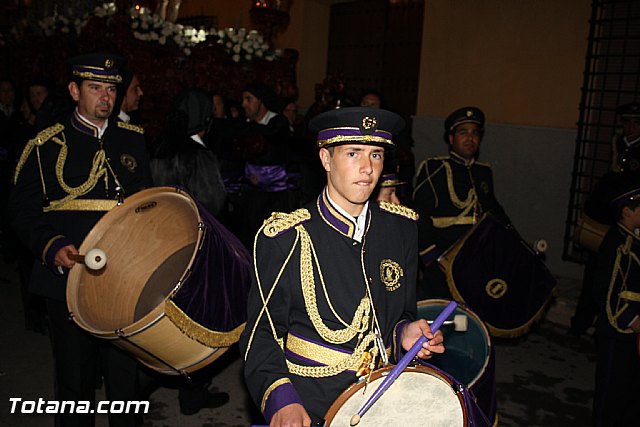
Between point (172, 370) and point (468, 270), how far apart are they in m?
2.53

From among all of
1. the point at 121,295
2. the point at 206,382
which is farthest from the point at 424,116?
the point at 121,295

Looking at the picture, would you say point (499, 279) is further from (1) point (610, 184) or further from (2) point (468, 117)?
(1) point (610, 184)

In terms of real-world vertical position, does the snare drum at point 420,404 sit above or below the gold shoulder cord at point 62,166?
below

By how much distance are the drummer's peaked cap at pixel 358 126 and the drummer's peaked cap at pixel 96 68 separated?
1819mm

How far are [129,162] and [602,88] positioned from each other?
6.00 meters

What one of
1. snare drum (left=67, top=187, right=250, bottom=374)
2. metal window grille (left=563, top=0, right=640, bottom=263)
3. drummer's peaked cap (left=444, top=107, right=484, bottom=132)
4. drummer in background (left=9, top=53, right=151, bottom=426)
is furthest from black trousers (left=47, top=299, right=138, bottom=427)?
metal window grille (left=563, top=0, right=640, bottom=263)

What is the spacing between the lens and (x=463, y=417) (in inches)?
78.9

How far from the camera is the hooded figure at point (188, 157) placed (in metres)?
4.80

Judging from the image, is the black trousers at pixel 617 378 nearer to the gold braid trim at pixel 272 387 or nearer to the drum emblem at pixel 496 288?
the drum emblem at pixel 496 288

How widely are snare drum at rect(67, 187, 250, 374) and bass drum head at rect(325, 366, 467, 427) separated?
1.22 metres

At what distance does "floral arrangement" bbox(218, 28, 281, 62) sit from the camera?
922cm

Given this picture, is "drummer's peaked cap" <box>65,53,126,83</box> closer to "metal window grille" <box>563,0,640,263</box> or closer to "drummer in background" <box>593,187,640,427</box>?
"drummer in background" <box>593,187,640,427</box>

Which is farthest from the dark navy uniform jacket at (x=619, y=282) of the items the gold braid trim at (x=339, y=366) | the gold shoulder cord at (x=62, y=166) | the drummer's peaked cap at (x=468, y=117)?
the gold shoulder cord at (x=62, y=166)

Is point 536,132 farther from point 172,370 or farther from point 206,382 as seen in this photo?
point 172,370
